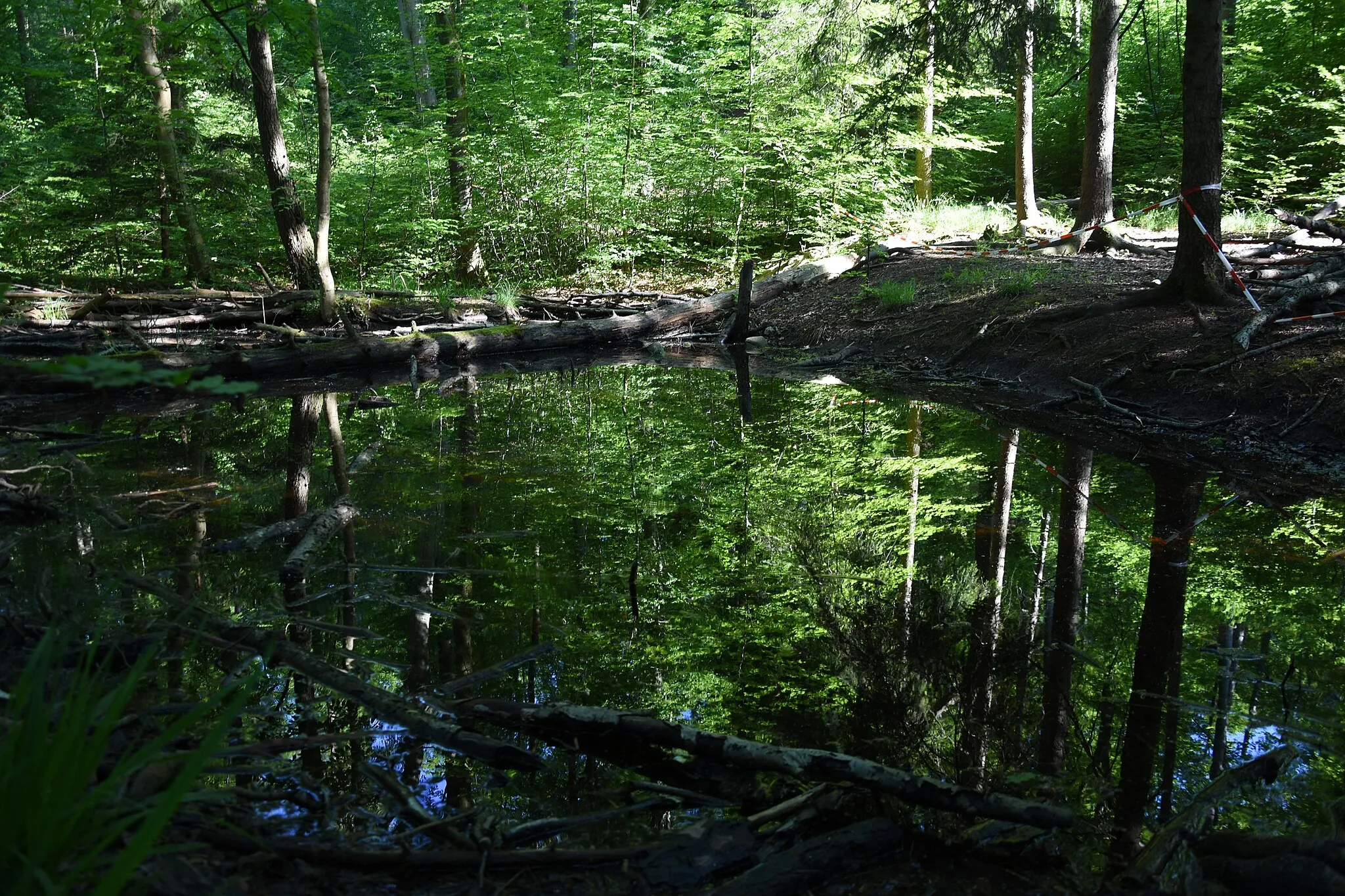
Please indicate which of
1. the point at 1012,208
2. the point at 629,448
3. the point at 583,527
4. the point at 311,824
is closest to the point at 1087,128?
the point at 1012,208

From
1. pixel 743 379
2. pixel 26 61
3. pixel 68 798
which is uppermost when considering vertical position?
pixel 26 61

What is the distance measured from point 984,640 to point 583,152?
1555 centimetres

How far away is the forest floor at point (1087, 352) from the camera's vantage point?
6625 millimetres

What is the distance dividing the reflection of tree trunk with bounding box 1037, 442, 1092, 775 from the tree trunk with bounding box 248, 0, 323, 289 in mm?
11423

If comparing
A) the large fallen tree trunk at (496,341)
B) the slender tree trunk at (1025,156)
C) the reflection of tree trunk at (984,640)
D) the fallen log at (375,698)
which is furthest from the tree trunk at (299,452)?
the slender tree trunk at (1025,156)

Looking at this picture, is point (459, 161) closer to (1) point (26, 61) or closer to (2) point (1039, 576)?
(2) point (1039, 576)

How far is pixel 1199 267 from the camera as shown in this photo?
8344mm

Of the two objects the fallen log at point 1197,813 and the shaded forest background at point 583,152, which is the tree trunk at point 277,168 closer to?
the shaded forest background at point 583,152

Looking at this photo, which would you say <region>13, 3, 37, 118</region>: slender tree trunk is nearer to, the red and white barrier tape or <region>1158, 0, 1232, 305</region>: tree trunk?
the red and white barrier tape

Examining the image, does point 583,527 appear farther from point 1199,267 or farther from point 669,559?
point 1199,267

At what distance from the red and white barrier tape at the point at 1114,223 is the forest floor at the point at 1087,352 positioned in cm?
32

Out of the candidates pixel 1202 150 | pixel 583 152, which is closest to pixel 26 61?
pixel 583 152

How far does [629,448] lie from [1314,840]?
5.83 m

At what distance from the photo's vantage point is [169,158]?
14.6m
